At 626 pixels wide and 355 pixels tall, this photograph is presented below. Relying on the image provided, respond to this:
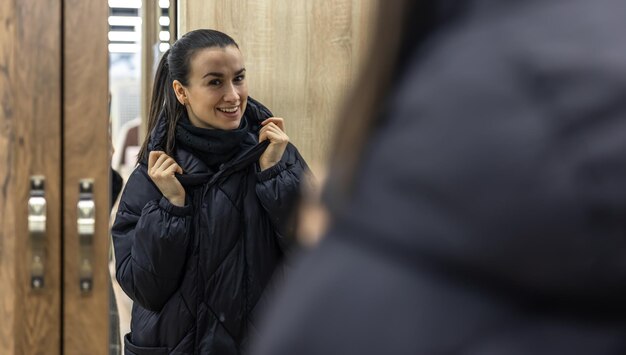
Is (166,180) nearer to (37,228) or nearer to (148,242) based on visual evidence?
(148,242)

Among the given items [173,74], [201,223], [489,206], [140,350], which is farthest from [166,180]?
[489,206]

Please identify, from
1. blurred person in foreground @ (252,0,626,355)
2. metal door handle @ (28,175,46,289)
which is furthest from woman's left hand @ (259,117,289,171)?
blurred person in foreground @ (252,0,626,355)

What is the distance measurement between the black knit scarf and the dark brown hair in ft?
0.08

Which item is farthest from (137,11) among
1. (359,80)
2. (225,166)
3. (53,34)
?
(359,80)

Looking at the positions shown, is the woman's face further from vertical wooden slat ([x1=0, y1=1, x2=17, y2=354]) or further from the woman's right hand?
vertical wooden slat ([x1=0, y1=1, x2=17, y2=354])

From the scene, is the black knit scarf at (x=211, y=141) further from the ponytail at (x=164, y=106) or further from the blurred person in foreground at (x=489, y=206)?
the blurred person in foreground at (x=489, y=206)

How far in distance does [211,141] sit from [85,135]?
227mm

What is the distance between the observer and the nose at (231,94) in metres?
1.90

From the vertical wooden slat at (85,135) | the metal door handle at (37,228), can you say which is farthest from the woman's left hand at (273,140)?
the metal door handle at (37,228)

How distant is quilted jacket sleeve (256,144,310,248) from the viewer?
1893 mm

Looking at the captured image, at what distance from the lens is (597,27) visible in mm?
437

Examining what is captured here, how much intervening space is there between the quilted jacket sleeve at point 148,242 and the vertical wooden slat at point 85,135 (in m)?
0.03

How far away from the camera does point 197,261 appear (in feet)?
6.21

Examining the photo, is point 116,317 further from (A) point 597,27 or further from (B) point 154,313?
(A) point 597,27
